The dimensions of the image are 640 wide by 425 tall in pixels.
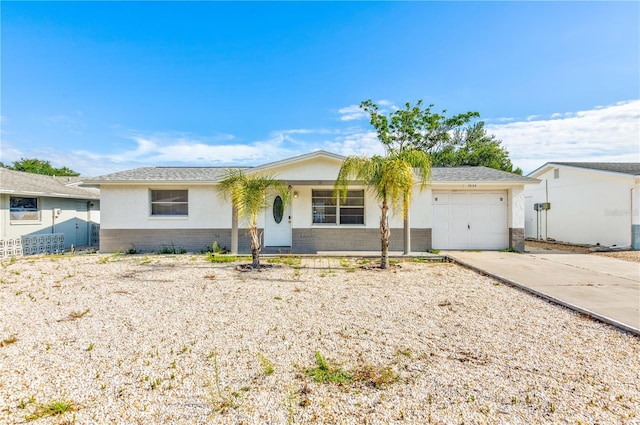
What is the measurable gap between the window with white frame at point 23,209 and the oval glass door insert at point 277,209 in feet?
34.9

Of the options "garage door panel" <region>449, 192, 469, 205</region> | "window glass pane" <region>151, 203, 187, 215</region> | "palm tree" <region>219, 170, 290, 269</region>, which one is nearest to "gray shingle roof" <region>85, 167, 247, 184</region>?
A: "window glass pane" <region>151, 203, 187, 215</region>

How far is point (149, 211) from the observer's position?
12.1 meters

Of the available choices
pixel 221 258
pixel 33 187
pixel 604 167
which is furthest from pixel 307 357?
pixel 604 167

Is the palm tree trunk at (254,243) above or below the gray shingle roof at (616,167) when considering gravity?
below

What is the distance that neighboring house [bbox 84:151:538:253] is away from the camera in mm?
11875

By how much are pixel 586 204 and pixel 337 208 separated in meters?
12.3

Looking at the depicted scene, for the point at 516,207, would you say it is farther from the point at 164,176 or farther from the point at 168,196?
the point at 164,176

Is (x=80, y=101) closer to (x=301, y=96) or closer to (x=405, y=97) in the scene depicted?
(x=301, y=96)

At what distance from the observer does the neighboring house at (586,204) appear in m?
12.6

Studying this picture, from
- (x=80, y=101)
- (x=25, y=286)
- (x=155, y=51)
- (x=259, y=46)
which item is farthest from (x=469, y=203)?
(x=80, y=101)

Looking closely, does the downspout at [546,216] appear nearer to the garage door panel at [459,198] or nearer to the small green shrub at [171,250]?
the garage door panel at [459,198]

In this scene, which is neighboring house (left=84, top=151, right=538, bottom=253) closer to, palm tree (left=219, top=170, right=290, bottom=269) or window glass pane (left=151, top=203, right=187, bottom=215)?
window glass pane (left=151, top=203, right=187, bottom=215)

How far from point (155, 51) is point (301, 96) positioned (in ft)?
25.2

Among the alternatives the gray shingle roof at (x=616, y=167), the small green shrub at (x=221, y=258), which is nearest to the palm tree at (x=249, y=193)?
the small green shrub at (x=221, y=258)
